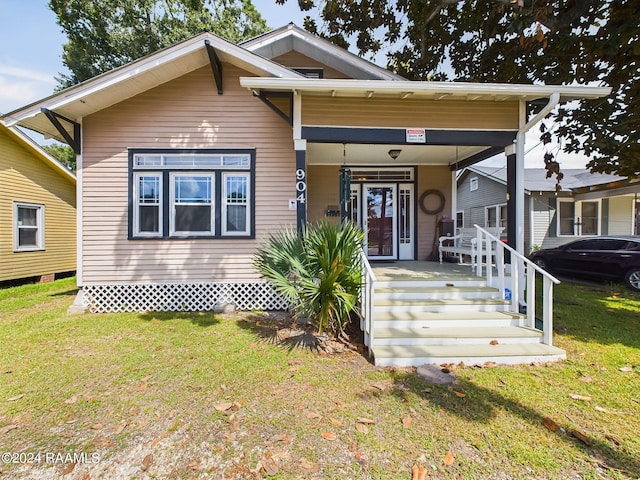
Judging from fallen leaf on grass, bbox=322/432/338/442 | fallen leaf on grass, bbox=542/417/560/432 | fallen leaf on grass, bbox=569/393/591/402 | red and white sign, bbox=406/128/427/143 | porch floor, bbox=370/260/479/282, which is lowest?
fallen leaf on grass, bbox=322/432/338/442

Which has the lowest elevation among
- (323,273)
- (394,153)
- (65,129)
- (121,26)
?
(323,273)

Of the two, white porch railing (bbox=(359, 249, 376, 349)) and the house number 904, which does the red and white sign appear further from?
white porch railing (bbox=(359, 249, 376, 349))

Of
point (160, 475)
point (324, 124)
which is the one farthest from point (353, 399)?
point (324, 124)

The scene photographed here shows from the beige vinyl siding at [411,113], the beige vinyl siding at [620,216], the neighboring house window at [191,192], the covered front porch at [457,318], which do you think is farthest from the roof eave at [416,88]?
the beige vinyl siding at [620,216]

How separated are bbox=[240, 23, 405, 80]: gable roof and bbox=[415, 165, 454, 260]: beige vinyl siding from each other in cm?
267

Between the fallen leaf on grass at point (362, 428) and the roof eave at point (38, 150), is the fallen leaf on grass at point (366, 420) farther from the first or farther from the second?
the roof eave at point (38, 150)

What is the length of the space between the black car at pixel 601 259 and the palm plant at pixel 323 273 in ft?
29.6

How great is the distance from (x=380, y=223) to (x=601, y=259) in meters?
6.97

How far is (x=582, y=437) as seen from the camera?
2.38 metres

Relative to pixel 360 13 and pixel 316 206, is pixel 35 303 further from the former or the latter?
pixel 360 13

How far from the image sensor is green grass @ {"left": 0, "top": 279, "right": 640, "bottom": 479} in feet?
7.07

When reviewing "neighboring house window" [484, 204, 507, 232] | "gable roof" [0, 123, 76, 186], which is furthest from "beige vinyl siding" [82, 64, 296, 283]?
"neighboring house window" [484, 204, 507, 232]

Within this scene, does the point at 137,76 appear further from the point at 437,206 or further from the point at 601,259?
the point at 601,259

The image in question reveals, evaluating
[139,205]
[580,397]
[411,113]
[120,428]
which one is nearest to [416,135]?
[411,113]
